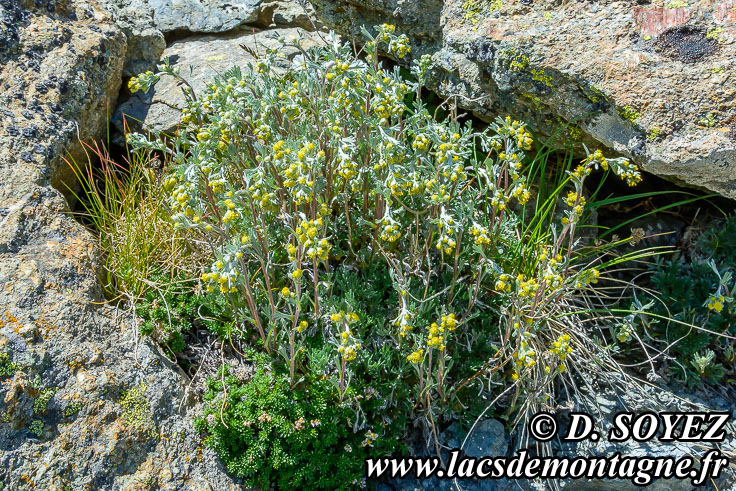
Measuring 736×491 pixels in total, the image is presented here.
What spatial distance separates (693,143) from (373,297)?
1.96m

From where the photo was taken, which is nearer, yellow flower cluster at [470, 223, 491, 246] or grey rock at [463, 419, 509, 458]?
yellow flower cluster at [470, 223, 491, 246]

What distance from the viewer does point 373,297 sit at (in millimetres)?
3502

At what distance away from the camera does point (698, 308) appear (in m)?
3.88

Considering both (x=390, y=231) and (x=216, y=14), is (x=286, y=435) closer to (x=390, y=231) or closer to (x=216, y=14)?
(x=390, y=231)

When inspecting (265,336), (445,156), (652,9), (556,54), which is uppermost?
(652,9)

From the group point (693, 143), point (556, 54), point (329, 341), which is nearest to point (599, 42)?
point (556, 54)

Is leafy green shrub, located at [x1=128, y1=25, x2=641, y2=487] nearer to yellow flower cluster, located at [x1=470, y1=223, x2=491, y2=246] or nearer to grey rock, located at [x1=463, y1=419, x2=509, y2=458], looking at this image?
yellow flower cluster, located at [x1=470, y1=223, x2=491, y2=246]

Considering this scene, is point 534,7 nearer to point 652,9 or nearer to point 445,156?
point 652,9

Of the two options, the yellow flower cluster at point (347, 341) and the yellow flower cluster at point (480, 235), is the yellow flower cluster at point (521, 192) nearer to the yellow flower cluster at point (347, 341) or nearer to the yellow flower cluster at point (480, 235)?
the yellow flower cluster at point (480, 235)

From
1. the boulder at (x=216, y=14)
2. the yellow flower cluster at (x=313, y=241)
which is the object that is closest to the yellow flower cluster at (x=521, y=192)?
the yellow flower cluster at (x=313, y=241)

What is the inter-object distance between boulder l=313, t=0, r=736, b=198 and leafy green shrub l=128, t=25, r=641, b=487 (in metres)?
0.44

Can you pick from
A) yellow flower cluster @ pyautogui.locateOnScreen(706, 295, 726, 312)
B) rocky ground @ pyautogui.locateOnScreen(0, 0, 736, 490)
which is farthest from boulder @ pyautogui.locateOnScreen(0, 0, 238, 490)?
yellow flower cluster @ pyautogui.locateOnScreen(706, 295, 726, 312)

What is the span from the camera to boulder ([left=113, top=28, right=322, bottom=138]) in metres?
4.74

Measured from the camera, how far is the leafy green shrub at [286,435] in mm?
3148
